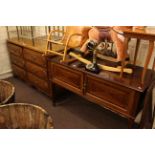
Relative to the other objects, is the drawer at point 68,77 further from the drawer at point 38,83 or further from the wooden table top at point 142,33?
the wooden table top at point 142,33

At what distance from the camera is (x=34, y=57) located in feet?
7.64

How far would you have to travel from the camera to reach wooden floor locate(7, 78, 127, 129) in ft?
6.52

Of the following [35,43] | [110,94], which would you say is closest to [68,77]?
[110,94]

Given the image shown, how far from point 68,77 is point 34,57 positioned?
0.71 meters

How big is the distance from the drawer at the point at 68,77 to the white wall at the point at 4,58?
53.5 inches

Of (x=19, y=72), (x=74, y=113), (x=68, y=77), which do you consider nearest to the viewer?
(x=68, y=77)

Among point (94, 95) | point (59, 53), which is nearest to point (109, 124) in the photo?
point (94, 95)

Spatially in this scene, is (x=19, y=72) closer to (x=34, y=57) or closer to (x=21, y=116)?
(x=34, y=57)

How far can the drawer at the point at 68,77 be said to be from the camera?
1783mm

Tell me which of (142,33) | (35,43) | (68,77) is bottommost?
(68,77)
